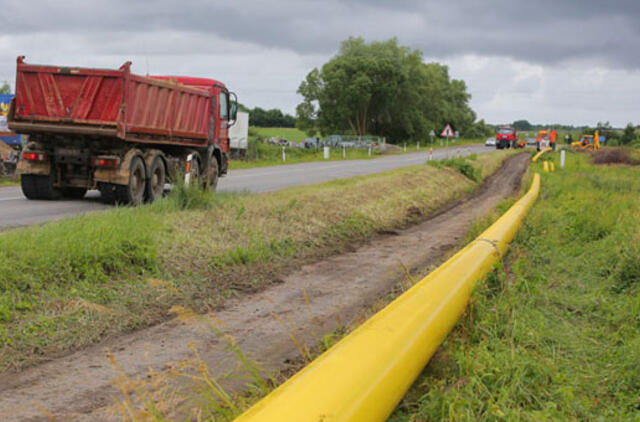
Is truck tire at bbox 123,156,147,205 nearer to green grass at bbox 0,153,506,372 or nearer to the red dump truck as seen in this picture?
the red dump truck

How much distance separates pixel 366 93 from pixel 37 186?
67955 mm

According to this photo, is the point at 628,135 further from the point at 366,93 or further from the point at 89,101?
the point at 89,101

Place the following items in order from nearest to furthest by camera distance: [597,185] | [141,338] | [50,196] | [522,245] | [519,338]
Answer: [519,338] < [141,338] < [522,245] < [50,196] < [597,185]

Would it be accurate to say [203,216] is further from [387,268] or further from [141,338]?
[141,338]

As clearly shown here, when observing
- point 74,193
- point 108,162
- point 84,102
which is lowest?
point 74,193

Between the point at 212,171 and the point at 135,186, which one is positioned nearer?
the point at 135,186

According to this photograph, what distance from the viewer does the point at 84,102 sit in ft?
39.5

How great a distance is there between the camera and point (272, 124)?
427 ft

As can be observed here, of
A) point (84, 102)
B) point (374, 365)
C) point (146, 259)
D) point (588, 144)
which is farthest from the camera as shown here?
point (588, 144)

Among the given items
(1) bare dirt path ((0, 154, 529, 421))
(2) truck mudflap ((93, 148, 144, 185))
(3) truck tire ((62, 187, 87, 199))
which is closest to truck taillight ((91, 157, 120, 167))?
(2) truck mudflap ((93, 148, 144, 185))

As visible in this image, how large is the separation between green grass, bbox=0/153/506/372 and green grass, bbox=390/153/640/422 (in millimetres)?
Result: 2498

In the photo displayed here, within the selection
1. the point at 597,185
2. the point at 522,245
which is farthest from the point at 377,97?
the point at 522,245

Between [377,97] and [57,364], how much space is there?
80.0 meters

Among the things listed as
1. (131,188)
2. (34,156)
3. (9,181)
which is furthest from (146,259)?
(9,181)
